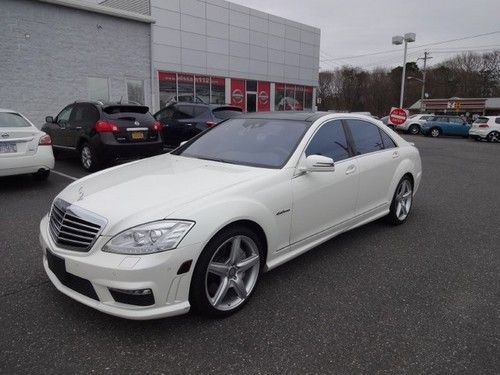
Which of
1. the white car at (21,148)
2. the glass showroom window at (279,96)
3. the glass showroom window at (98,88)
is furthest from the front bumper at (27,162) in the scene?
the glass showroom window at (279,96)

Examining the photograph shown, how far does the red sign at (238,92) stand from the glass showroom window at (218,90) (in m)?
0.67

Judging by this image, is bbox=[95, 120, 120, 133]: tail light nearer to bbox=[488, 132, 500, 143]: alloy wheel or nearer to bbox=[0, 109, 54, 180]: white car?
bbox=[0, 109, 54, 180]: white car

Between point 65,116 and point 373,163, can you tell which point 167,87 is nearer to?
point 65,116

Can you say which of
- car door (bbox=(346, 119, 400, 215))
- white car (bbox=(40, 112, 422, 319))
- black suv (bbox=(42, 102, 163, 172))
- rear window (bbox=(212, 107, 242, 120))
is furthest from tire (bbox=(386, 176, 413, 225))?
rear window (bbox=(212, 107, 242, 120))

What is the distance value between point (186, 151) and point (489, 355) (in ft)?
10.6

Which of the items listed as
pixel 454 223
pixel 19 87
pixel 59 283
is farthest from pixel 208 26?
pixel 59 283

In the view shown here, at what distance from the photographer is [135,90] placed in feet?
62.5

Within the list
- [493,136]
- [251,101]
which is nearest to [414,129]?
[493,136]

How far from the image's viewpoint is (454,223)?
18.4ft

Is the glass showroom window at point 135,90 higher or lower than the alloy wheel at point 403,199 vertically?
higher

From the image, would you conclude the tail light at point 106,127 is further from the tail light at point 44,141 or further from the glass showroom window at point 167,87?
the glass showroom window at point 167,87

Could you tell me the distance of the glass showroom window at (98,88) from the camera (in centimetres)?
1727

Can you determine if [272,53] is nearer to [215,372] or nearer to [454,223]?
[454,223]

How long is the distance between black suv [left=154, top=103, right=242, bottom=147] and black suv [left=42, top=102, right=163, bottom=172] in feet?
4.96
